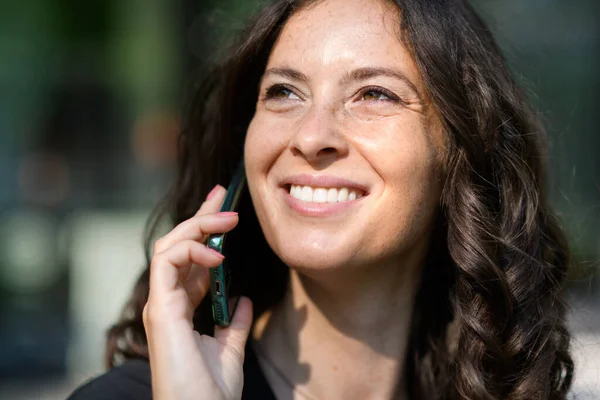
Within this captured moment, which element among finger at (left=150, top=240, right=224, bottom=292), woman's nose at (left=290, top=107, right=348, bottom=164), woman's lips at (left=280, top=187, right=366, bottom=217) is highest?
woman's nose at (left=290, top=107, right=348, bottom=164)

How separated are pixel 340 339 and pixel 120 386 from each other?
706mm

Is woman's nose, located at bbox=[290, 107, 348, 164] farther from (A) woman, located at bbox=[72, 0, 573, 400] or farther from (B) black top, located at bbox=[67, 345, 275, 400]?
(B) black top, located at bbox=[67, 345, 275, 400]

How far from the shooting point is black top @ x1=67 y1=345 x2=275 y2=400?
2366mm

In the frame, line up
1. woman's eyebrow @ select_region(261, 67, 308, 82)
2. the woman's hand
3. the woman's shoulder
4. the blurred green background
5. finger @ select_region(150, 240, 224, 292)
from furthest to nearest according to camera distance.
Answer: the blurred green background < woman's eyebrow @ select_region(261, 67, 308, 82) < the woman's shoulder < finger @ select_region(150, 240, 224, 292) < the woman's hand

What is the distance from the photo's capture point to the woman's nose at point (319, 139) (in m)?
2.33

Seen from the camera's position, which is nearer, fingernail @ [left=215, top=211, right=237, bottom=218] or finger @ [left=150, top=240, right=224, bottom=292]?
finger @ [left=150, top=240, right=224, bottom=292]

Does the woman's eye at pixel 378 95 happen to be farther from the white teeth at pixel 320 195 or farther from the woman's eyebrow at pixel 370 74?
the white teeth at pixel 320 195

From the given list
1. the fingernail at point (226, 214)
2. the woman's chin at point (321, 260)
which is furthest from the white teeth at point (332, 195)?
the fingernail at point (226, 214)

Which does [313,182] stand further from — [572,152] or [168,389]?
[572,152]

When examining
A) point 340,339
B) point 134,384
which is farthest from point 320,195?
point 134,384

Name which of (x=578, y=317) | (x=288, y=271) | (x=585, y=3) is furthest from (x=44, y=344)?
(x=585, y=3)

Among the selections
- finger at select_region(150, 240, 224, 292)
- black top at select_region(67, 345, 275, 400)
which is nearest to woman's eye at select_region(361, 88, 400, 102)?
finger at select_region(150, 240, 224, 292)

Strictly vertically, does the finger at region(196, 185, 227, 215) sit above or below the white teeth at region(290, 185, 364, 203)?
below

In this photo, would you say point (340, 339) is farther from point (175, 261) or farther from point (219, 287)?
point (175, 261)
